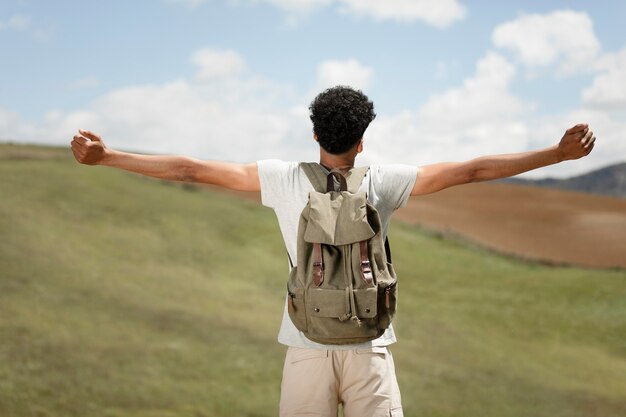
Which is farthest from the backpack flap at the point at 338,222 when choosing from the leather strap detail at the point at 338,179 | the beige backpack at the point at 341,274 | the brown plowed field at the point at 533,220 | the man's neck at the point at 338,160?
the brown plowed field at the point at 533,220

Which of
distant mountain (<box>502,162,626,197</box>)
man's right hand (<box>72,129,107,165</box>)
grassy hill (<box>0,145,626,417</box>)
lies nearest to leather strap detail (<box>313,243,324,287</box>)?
man's right hand (<box>72,129,107,165</box>)

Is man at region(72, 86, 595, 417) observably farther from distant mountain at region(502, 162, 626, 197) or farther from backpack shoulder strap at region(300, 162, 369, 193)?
distant mountain at region(502, 162, 626, 197)

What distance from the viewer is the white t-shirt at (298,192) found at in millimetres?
3916

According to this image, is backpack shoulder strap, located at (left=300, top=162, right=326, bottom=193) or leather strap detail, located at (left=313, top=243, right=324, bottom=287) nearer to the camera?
leather strap detail, located at (left=313, top=243, right=324, bottom=287)

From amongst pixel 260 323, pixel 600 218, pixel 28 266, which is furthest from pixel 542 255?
pixel 28 266

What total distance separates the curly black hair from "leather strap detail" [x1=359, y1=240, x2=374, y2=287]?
488 mm

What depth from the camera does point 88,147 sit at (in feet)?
13.6

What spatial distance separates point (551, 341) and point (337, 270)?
17366mm

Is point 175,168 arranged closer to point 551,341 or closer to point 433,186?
point 433,186

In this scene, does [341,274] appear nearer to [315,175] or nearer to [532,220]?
[315,175]

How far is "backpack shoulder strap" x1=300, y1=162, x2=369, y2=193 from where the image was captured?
3885mm

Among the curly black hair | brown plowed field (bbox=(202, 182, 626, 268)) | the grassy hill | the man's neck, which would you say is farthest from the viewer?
brown plowed field (bbox=(202, 182, 626, 268))

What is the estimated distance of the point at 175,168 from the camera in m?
4.18

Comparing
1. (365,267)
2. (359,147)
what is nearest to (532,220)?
(359,147)
